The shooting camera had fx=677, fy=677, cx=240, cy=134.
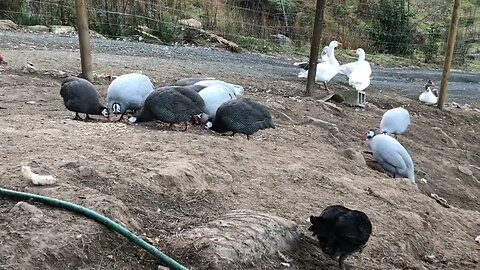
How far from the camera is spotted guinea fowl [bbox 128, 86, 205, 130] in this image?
16.9ft

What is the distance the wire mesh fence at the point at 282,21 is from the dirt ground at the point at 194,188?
7.16m

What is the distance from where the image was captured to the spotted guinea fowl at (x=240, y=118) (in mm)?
5293

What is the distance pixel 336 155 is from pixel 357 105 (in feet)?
10.7

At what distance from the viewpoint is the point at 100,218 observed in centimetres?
297

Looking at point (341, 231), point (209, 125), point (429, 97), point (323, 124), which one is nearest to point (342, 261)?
point (341, 231)

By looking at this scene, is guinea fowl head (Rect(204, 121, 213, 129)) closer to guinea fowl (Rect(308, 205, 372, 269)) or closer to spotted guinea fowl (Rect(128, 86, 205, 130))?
spotted guinea fowl (Rect(128, 86, 205, 130))

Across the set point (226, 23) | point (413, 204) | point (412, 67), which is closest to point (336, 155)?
point (413, 204)

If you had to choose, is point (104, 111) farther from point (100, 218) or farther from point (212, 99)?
point (100, 218)

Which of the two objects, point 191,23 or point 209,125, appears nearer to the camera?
point 209,125

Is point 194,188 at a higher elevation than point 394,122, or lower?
higher

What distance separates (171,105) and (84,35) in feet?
6.67

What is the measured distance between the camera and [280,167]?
461 centimetres

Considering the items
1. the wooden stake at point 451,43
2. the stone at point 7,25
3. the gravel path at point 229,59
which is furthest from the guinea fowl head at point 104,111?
the stone at point 7,25

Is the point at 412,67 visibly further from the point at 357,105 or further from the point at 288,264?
the point at 288,264
